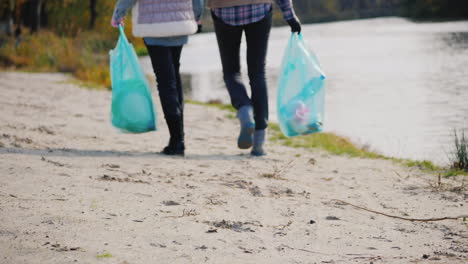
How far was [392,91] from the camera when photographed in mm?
11070

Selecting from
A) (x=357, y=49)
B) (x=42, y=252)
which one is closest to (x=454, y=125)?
(x=42, y=252)

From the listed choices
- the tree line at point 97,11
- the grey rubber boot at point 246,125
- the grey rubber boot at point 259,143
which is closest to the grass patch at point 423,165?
the grey rubber boot at point 259,143

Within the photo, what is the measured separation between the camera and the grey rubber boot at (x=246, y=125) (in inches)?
176

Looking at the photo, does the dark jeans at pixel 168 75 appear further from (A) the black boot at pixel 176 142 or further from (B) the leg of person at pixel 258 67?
(B) the leg of person at pixel 258 67

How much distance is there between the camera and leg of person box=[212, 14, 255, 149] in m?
4.44

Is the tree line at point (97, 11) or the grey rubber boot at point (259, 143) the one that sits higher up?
the grey rubber boot at point (259, 143)

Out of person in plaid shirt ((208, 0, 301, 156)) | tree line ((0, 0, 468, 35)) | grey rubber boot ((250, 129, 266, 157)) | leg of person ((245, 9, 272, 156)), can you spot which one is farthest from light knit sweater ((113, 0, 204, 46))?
tree line ((0, 0, 468, 35))

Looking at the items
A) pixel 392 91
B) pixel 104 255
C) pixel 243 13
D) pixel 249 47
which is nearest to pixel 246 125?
pixel 249 47

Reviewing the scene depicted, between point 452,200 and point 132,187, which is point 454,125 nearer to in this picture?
point 452,200

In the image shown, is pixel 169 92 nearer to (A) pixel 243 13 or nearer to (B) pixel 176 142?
(B) pixel 176 142

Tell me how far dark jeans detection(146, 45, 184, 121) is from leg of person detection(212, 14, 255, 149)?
322 mm

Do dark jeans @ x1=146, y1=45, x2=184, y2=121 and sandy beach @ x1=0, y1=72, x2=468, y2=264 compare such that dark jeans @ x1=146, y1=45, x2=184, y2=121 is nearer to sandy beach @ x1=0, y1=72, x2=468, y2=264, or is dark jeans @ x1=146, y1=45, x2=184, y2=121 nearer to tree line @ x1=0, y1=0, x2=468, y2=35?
sandy beach @ x1=0, y1=72, x2=468, y2=264

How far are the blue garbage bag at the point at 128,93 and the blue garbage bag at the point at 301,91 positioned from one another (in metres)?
0.98

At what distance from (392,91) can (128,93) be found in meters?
7.31
